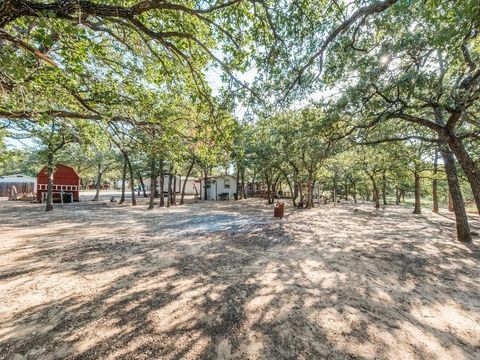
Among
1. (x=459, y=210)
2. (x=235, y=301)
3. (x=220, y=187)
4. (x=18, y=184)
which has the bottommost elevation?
(x=235, y=301)

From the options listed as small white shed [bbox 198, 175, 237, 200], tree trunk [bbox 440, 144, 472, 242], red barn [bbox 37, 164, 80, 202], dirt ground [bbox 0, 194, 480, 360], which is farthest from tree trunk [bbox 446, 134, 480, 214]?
red barn [bbox 37, 164, 80, 202]

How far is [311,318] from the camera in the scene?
148 inches

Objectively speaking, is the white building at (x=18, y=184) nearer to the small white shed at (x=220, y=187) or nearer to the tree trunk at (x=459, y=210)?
the small white shed at (x=220, y=187)

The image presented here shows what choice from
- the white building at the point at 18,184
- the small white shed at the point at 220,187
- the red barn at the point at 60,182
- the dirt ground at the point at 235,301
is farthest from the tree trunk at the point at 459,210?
the white building at the point at 18,184

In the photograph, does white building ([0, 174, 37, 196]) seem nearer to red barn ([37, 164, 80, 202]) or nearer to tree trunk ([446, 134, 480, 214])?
red barn ([37, 164, 80, 202])

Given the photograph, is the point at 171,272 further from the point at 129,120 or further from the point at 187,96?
the point at 187,96

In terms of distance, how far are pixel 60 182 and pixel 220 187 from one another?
64.7ft

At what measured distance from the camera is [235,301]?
4266 millimetres

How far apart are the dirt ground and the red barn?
19.1 m

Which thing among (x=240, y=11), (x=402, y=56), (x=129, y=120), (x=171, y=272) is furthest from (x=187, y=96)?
(x=402, y=56)

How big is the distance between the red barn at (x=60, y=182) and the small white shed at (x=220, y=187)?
15803 millimetres

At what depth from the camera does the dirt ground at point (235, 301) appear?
122 inches

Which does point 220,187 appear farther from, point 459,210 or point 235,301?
point 235,301

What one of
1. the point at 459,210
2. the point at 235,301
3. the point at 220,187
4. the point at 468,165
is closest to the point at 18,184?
the point at 220,187
